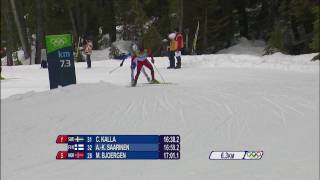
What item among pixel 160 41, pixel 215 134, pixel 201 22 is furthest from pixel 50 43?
pixel 201 22

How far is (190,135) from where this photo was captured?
27.8 ft

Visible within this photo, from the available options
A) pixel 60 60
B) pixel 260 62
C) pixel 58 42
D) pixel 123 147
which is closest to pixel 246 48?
pixel 260 62

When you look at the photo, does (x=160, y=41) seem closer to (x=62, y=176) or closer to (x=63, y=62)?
(x=63, y=62)

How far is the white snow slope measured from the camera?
674 centimetres

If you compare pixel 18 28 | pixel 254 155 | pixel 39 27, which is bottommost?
pixel 254 155

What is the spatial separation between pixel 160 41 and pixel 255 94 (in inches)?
593

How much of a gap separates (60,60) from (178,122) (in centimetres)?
446

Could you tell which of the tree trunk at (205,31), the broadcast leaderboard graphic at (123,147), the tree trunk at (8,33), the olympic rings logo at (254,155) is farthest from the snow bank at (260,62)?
the broadcast leaderboard graphic at (123,147)

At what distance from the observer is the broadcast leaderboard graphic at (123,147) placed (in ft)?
19.8

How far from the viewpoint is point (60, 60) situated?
12.6 meters

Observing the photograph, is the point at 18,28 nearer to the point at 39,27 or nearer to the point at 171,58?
the point at 39,27

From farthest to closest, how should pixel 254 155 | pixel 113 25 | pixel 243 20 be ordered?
1. pixel 243 20
2. pixel 113 25
3. pixel 254 155

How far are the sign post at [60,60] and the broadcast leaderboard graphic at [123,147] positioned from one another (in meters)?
6.38

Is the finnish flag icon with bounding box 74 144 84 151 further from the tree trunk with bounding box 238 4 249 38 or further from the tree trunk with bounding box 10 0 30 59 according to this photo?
the tree trunk with bounding box 238 4 249 38
